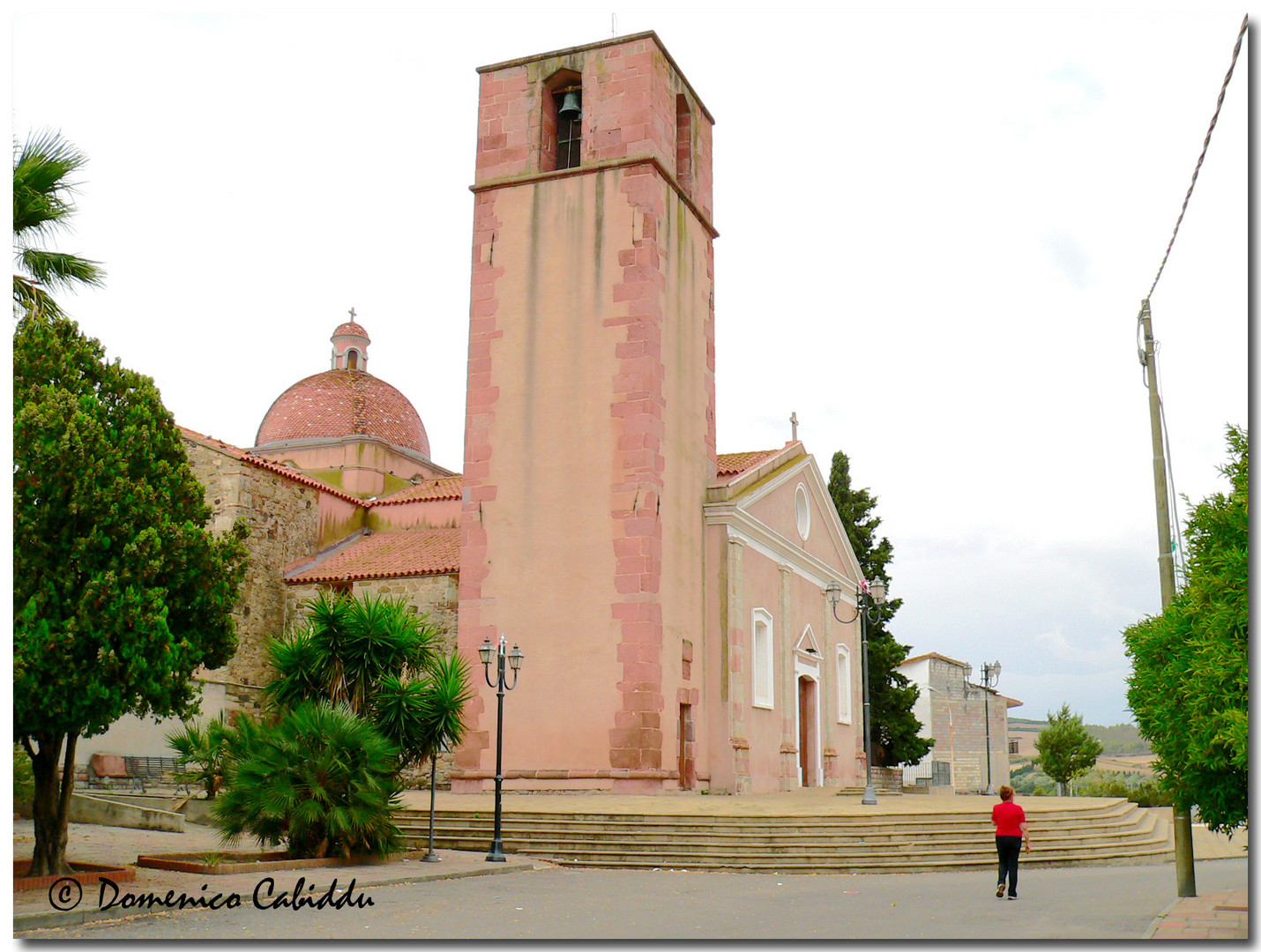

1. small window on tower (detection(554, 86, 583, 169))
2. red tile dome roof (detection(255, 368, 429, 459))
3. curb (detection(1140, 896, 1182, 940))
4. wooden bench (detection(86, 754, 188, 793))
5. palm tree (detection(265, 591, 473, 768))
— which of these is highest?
small window on tower (detection(554, 86, 583, 169))

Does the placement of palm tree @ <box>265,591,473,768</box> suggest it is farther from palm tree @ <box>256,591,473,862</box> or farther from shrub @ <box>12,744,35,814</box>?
shrub @ <box>12,744,35,814</box>

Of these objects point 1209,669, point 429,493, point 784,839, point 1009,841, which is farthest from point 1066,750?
point 1209,669

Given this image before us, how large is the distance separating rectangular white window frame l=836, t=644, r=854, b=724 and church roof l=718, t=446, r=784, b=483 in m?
5.84

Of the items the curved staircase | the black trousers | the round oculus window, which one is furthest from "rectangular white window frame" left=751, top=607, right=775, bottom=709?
the black trousers

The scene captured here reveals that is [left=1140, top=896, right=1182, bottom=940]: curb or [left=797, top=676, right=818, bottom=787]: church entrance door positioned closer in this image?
[left=1140, top=896, right=1182, bottom=940]: curb

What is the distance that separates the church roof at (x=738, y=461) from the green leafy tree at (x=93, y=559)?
16.0 metres

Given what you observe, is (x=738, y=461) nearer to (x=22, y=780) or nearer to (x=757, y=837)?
(x=757, y=837)

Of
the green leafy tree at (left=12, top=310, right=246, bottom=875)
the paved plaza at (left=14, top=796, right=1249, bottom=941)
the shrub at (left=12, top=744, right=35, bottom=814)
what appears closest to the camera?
the paved plaza at (left=14, top=796, right=1249, bottom=941)

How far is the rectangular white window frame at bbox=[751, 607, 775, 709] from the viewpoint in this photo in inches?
1029

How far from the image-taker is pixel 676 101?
25719 millimetres

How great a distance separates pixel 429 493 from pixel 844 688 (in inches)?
478

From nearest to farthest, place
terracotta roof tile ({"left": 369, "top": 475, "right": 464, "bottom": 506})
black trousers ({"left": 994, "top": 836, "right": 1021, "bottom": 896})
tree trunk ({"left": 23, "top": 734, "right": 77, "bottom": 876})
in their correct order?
tree trunk ({"left": 23, "top": 734, "right": 77, "bottom": 876})
black trousers ({"left": 994, "top": 836, "right": 1021, "bottom": 896})
terracotta roof tile ({"left": 369, "top": 475, "right": 464, "bottom": 506})

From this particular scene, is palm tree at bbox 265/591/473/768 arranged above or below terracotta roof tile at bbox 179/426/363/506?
below

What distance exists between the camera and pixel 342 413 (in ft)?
121
